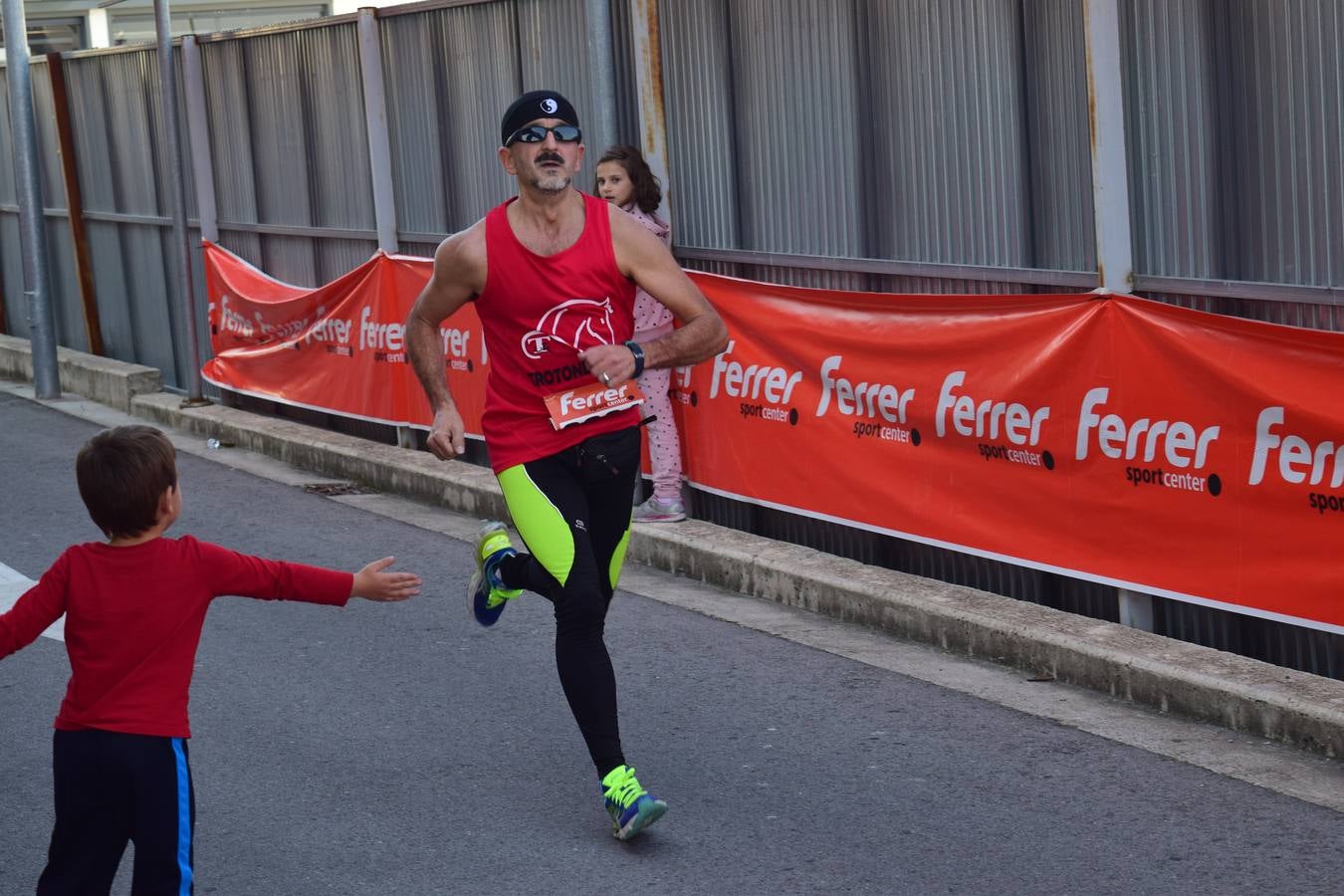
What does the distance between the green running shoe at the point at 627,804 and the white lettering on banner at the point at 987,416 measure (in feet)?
7.90

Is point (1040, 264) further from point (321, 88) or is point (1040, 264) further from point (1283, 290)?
point (321, 88)

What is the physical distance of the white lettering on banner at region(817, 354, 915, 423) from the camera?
7.75 m

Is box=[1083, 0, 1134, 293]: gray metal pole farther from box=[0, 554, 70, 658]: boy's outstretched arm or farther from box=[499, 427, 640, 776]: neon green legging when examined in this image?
box=[0, 554, 70, 658]: boy's outstretched arm

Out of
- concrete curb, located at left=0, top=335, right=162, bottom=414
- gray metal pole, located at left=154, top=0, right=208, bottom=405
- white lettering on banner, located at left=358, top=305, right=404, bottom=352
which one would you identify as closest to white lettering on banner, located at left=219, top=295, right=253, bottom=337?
gray metal pole, located at left=154, top=0, right=208, bottom=405

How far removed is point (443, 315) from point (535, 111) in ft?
2.24

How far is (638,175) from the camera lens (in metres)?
9.07

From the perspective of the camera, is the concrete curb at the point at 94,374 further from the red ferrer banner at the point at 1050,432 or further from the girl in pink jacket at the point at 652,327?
the red ferrer banner at the point at 1050,432

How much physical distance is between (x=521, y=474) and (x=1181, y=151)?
268 cm

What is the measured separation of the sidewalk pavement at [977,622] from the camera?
6000 millimetres

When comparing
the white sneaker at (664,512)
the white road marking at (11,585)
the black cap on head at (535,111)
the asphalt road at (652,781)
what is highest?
the black cap on head at (535,111)

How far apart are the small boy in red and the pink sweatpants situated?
5141 millimetres

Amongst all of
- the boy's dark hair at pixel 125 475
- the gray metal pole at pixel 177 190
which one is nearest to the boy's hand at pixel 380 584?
the boy's dark hair at pixel 125 475

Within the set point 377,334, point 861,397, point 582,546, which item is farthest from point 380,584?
point 377,334

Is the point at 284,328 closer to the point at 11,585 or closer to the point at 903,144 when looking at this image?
the point at 11,585
